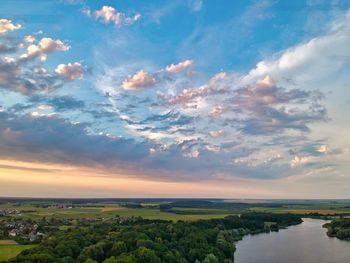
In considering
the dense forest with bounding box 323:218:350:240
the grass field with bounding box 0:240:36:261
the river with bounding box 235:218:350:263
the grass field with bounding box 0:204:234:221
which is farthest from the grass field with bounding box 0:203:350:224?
the grass field with bounding box 0:240:36:261

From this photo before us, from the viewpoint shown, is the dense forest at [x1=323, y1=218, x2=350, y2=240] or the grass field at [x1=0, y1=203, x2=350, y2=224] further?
the grass field at [x1=0, y1=203, x2=350, y2=224]

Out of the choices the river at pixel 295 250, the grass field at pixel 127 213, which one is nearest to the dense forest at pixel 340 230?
the river at pixel 295 250

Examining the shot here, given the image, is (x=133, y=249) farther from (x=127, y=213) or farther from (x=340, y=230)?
(x=127, y=213)

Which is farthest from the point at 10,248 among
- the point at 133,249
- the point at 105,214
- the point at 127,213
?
the point at 127,213

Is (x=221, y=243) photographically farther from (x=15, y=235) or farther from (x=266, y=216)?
(x=266, y=216)

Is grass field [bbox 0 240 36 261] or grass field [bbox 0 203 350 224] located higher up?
grass field [bbox 0 203 350 224]

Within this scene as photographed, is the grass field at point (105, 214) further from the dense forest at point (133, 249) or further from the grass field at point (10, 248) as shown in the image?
the grass field at point (10, 248)

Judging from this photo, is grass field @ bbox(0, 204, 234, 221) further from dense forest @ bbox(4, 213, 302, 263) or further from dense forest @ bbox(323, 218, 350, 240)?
dense forest @ bbox(4, 213, 302, 263)
